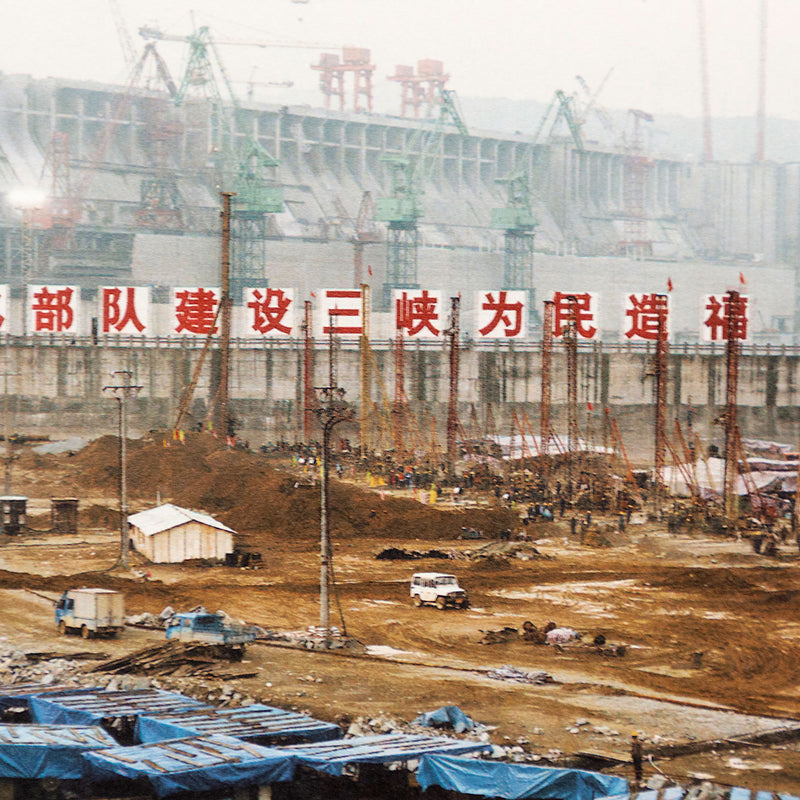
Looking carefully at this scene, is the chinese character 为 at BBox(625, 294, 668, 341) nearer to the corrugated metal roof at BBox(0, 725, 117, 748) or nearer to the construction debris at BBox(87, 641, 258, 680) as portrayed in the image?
the construction debris at BBox(87, 641, 258, 680)

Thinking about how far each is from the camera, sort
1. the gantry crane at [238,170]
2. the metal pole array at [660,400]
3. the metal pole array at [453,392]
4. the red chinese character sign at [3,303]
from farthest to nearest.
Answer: the gantry crane at [238,170], the red chinese character sign at [3,303], the metal pole array at [453,392], the metal pole array at [660,400]

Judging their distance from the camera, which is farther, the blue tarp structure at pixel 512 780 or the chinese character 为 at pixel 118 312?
the chinese character 为 at pixel 118 312

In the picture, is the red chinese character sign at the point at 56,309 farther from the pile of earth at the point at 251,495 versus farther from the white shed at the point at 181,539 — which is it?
the white shed at the point at 181,539

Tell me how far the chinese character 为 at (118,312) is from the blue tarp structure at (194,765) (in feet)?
188

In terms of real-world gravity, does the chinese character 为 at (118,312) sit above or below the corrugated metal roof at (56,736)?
above

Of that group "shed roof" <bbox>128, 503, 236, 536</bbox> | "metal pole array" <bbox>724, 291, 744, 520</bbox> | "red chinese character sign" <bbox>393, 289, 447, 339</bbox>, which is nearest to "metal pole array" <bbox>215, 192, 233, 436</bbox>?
A: "red chinese character sign" <bbox>393, 289, 447, 339</bbox>

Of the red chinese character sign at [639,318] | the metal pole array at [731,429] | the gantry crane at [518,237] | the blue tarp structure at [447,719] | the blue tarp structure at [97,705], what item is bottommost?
the blue tarp structure at [447,719]

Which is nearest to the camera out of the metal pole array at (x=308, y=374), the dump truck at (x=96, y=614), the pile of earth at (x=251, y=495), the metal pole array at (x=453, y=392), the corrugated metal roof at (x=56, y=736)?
the corrugated metal roof at (x=56, y=736)

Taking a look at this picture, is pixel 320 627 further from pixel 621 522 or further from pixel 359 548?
pixel 621 522

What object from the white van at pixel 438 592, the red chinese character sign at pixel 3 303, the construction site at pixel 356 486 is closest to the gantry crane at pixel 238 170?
the construction site at pixel 356 486

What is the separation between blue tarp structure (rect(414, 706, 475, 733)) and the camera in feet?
82.6

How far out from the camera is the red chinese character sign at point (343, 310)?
76500mm

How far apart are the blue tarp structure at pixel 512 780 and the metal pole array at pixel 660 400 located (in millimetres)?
40157

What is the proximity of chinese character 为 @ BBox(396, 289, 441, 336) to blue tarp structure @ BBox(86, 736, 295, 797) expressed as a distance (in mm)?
57535
